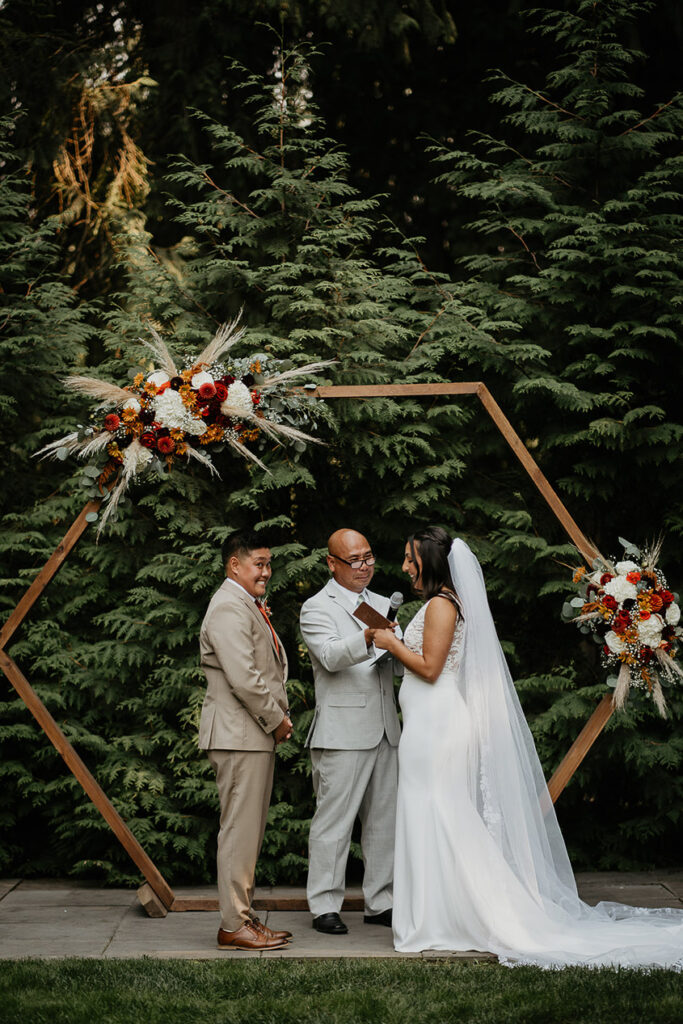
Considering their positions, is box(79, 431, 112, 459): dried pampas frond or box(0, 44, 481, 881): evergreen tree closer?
box(79, 431, 112, 459): dried pampas frond

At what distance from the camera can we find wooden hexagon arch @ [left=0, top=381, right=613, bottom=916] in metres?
5.72

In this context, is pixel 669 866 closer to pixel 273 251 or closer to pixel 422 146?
pixel 273 251

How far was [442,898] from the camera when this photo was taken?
4980 millimetres

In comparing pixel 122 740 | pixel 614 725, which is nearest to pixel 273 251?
pixel 122 740

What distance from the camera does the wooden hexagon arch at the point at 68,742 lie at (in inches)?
225

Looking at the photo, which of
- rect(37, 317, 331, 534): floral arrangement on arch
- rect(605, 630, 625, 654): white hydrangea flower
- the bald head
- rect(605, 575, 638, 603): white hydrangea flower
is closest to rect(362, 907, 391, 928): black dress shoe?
the bald head

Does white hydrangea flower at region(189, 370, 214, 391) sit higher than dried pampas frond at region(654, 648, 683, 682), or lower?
higher

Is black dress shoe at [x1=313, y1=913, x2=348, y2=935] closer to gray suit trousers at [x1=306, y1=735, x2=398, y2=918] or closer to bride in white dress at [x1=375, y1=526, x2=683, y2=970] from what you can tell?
gray suit trousers at [x1=306, y1=735, x2=398, y2=918]

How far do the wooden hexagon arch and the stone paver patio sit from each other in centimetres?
27

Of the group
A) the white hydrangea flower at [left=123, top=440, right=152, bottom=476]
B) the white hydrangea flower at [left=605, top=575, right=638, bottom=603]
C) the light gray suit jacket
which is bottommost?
the light gray suit jacket

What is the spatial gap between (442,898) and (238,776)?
108 centimetres

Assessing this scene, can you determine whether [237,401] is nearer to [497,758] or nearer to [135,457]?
[135,457]

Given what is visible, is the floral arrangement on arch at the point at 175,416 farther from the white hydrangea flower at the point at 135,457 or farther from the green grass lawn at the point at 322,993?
the green grass lawn at the point at 322,993

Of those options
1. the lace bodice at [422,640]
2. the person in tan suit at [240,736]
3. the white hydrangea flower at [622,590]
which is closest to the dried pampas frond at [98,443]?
the person in tan suit at [240,736]
